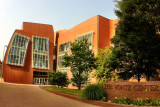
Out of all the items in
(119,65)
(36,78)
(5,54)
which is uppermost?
(5,54)

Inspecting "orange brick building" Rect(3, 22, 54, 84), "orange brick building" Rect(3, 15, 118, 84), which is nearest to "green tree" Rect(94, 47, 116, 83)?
"orange brick building" Rect(3, 15, 118, 84)

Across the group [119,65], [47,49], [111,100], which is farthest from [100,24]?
[111,100]

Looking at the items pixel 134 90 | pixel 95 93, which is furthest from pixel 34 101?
pixel 134 90

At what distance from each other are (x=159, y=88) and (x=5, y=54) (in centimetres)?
4229

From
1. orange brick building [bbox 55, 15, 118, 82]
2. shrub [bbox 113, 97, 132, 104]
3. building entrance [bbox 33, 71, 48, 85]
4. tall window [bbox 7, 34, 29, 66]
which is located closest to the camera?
shrub [bbox 113, 97, 132, 104]

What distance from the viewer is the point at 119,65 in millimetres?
20797

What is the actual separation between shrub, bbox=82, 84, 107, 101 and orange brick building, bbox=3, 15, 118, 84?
21.8m

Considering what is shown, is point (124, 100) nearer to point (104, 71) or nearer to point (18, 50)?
point (104, 71)

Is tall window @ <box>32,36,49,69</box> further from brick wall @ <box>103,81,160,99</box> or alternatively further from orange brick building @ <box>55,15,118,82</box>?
brick wall @ <box>103,81,160,99</box>

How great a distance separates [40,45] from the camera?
49375 mm

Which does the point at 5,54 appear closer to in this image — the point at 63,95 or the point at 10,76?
the point at 10,76

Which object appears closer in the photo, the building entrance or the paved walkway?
the paved walkway

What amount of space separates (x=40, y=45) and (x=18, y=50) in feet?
24.1

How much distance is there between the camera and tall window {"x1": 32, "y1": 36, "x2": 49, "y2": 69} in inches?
1864
